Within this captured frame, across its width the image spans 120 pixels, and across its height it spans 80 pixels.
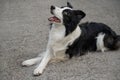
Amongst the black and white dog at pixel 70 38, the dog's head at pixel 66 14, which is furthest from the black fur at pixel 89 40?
the dog's head at pixel 66 14

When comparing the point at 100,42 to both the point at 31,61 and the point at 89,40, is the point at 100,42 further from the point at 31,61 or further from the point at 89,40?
the point at 31,61

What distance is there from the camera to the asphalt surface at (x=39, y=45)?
2484 mm

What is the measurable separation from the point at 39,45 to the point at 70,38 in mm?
614

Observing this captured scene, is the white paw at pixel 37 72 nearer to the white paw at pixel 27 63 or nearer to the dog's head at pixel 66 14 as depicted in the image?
the white paw at pixel 27 63

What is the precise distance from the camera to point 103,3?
493 cm

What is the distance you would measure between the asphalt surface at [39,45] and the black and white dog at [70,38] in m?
0.08

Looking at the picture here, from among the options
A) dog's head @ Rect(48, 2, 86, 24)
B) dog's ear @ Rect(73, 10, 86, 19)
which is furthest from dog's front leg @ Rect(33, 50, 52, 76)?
dog's ear @ Rect(73, 10, 86, 19)

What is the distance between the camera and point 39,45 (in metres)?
3.06

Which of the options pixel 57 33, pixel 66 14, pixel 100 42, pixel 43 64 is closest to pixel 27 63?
pixel 43 64

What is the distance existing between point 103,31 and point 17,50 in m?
1.08

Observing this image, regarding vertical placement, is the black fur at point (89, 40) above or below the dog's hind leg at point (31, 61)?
above


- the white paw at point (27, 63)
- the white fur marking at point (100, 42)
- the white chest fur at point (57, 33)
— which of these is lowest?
the white paw at point (27, 63)

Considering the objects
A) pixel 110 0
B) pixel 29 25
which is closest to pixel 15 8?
pixel 29 25

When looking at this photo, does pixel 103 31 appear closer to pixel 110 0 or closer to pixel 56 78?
pixel 56 78
